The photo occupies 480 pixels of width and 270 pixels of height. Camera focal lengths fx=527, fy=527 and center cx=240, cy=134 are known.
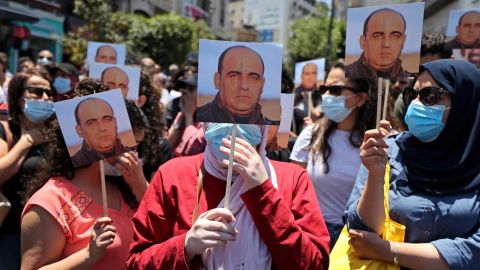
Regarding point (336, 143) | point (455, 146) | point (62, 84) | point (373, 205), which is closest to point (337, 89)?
point (336, 143)

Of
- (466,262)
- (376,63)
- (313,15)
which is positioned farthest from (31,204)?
(313,15)

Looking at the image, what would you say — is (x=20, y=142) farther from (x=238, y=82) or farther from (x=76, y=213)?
(x=238, y=82)

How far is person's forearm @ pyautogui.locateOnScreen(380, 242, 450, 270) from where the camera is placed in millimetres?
2158

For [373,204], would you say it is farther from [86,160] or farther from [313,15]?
[313,15]

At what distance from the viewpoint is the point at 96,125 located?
2.37 metres

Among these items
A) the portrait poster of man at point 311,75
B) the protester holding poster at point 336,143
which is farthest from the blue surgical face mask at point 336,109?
the portrait poster of man at point 311,75

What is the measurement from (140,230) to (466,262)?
1.32m

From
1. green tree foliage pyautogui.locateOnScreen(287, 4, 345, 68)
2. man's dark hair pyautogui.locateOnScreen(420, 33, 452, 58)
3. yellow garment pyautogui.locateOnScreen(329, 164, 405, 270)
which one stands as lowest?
yellow garment pyautogui.locateOnScreen(329, 164, 405, 270)

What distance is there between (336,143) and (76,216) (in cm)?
178

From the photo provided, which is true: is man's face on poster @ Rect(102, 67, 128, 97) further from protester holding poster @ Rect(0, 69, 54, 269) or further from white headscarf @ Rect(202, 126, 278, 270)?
white headscarf @ Rect(202, 126, 278, 270)

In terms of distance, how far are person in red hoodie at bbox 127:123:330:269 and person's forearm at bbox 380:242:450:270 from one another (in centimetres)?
38

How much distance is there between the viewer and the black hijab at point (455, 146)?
2.21 meters

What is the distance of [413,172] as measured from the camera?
2.30 m

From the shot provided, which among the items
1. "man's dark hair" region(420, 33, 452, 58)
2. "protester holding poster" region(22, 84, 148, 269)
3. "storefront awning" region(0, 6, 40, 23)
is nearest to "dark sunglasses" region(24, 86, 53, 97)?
"protester holding poster" region(22, 84, 148, 269)
